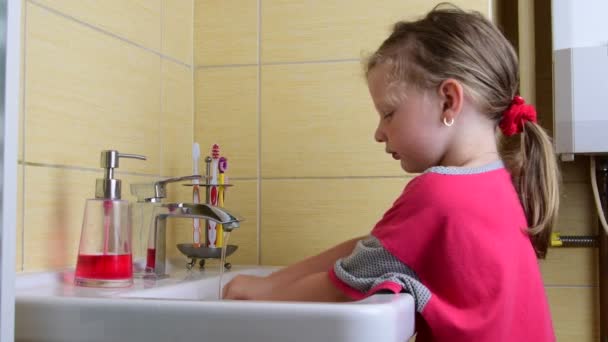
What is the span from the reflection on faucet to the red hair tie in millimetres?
460

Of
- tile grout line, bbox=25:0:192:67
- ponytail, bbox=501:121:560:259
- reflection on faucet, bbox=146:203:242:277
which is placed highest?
tile grout line, bbox=25:0:192:67

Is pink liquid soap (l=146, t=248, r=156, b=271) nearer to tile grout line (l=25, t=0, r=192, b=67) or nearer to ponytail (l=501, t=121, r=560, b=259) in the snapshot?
tile grout line (l=25, t=0, r=192, b=67)

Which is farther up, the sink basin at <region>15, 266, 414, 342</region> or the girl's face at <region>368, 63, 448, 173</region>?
the girl's face at <region>368, 63, 448, 173</region>

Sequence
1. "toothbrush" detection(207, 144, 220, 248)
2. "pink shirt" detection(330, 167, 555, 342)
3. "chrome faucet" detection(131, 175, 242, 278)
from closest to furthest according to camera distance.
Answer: "pink shirt" detection(330, 167, 555, 342) < "chrome faucet" detection(131, 175, 242, 278) < "toothbrush" detection(207, 144, 220, 248)

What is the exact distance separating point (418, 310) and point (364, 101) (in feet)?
2.52

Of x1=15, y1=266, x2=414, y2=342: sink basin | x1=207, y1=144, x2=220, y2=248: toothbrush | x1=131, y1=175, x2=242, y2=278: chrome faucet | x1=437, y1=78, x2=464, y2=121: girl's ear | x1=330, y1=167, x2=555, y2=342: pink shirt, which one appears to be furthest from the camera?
x1=207, y1=144, x2=220, y2=248: toothbrush

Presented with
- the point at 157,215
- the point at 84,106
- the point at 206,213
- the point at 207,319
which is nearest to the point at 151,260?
the point at 157,215

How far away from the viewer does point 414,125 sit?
1157 mm

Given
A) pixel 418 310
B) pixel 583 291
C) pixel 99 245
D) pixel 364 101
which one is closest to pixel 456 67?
pixel 418 310

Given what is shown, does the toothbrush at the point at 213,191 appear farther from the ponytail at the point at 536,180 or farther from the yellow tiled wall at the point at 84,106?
the ponytail at the point at 536,180

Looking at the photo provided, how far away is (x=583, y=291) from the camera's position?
1.73 m

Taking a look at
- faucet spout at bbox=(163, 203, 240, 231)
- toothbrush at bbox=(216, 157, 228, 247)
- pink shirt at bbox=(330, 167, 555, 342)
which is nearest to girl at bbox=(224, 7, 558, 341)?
pink shirt at bbox=(330, 167, 555, 342)

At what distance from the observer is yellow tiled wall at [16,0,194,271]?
3.81ft

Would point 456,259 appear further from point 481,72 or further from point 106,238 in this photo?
point 106,238
